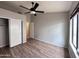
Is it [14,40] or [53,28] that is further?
[53,28]

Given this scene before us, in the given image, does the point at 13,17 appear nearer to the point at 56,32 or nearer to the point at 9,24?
the point at 9,24

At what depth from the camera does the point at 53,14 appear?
6.06 meters

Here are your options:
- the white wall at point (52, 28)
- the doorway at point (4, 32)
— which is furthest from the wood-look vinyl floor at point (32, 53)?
the white wall at point (52, 28)

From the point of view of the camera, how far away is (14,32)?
511cm

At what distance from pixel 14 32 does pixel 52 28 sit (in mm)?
2689

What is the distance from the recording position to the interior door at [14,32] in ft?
15.8

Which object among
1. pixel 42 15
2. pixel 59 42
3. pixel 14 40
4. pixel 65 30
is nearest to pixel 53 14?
pixel 42 15

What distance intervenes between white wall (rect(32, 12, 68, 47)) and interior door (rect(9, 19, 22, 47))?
1866mm

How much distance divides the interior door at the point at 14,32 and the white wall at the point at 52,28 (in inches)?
73.5

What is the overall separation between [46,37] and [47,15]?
66.7 inches

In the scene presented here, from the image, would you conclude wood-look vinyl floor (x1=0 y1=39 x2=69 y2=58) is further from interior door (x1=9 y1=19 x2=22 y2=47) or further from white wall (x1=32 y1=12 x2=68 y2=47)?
white wall (x1=32 y1=12 x2=68 y2=47)

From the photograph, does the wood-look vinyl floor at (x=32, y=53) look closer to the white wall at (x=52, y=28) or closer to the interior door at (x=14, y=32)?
the interior door at (x=14, y=32)

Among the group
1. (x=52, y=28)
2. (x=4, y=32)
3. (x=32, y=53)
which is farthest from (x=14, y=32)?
(x=52, y=28)

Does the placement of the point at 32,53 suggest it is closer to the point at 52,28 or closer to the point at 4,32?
the point at 4,32
